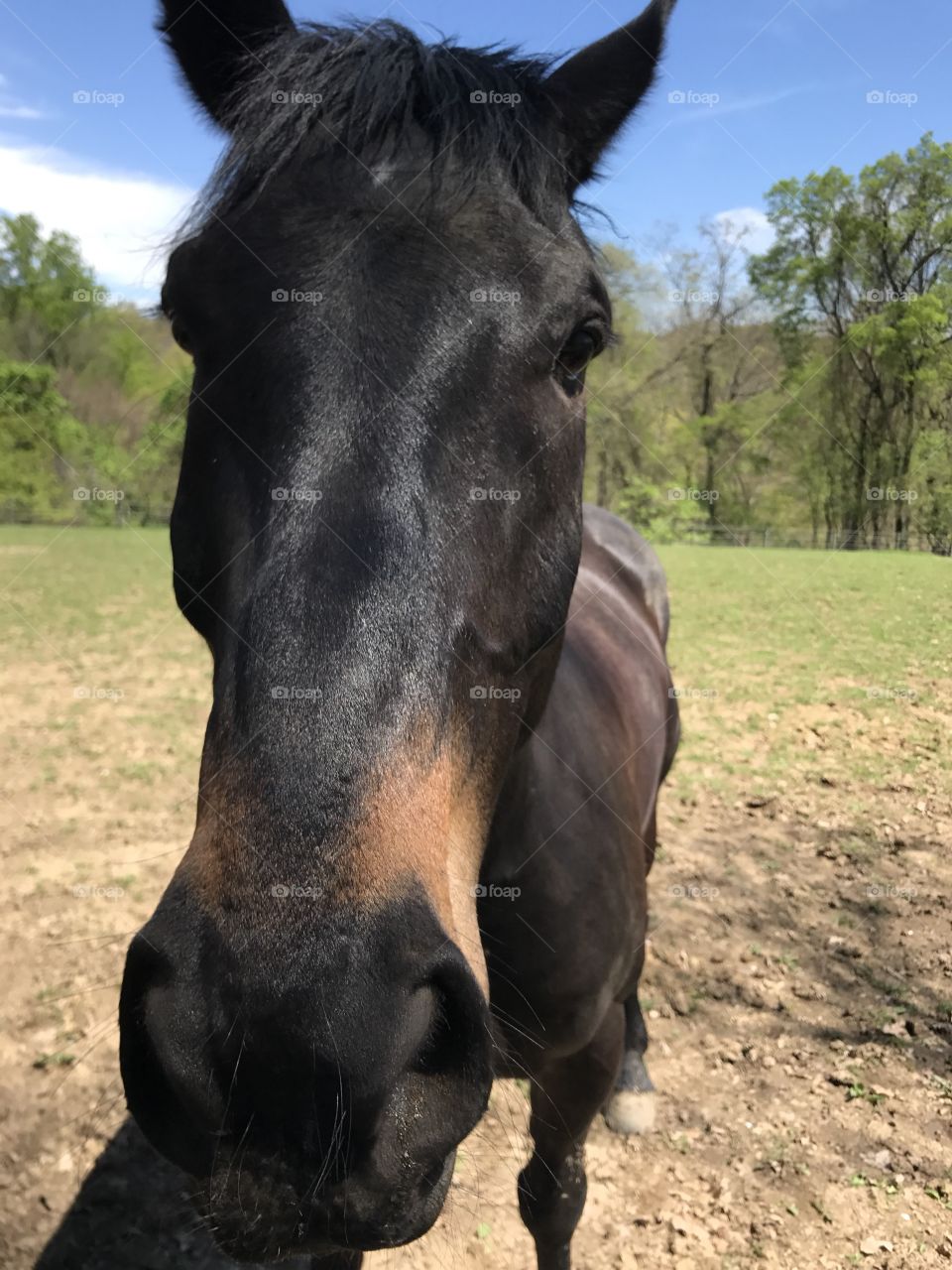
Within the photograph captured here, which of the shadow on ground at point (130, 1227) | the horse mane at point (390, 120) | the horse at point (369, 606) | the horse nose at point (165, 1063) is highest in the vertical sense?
the horse mane at point (390, 120)

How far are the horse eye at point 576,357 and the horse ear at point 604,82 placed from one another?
2.17 feet

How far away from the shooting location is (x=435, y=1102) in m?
1.25

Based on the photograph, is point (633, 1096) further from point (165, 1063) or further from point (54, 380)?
point (54, 380)

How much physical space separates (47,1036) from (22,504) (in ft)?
155

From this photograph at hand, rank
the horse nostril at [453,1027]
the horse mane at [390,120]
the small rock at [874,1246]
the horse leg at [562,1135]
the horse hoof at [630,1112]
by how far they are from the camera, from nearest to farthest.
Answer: the horse nostril at [453,1027]
the horse mane at [390,120]
the horse leg at [562,1135]
the small rock at [874,1246]
the horse hoof at [630,1112]

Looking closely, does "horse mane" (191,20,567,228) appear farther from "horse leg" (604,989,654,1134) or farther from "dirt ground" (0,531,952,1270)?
"horse leg" (604,989,654,1134)

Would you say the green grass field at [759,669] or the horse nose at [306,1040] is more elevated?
the horse nose at [306,1040]

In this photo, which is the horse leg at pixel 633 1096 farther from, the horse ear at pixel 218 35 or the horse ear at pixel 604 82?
the horse ear at pixel 218 35

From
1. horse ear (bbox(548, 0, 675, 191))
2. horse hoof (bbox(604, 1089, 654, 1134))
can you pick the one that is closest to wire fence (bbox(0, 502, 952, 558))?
horse hoof (bbox(604, 1089, 654, 1134))

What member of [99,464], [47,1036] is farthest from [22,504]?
[47,1036]

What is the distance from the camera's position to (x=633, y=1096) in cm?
411

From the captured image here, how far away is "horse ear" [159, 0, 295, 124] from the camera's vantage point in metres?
2.34

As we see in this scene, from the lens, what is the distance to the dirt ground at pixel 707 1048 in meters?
3.43

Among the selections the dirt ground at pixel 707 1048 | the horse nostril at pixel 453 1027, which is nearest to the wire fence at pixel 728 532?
the dirt ground at pixel 707 1048
